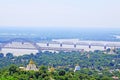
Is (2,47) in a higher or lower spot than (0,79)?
lower

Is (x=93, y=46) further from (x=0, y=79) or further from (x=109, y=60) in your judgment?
(x=0, y=79)

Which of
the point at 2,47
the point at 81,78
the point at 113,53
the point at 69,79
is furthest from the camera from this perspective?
the point at 2,47

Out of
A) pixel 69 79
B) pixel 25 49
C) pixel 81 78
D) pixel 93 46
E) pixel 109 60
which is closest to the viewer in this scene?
pixel 69 79

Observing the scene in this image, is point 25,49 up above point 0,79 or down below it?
below

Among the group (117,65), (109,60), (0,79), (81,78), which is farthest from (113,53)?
(0,79)

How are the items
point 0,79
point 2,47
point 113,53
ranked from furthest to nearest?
point 2,47, point 113,53, point 0,79

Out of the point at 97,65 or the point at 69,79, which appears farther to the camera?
the point at 97,65

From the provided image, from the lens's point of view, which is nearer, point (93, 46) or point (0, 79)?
point (0, 79)

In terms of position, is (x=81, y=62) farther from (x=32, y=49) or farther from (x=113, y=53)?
(x=32, y=49)

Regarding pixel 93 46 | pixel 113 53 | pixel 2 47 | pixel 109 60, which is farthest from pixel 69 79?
pixel 93 46
